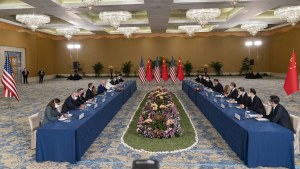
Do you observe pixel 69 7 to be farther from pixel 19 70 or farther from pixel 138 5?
pixel 19 70

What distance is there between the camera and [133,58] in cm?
2941

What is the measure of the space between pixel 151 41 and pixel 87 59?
735 cm

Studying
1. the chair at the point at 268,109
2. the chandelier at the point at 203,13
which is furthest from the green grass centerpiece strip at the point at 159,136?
the chandelier at the point at 203,13

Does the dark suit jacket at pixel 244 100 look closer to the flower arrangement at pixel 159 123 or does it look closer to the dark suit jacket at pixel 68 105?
the flower arrangement at pixel 159 123

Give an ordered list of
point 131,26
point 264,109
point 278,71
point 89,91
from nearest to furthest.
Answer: point 264,109 → point 89,91 → point 131,26 → point 278,71

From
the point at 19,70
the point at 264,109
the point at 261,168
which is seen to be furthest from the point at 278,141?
the point at 19,70

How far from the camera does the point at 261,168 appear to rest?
4797 mm

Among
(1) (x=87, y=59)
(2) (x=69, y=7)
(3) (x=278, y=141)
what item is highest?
(2) (x=69, y=7)

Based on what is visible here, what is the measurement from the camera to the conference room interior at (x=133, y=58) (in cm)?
565

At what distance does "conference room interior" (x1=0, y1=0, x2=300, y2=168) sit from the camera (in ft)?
18.5

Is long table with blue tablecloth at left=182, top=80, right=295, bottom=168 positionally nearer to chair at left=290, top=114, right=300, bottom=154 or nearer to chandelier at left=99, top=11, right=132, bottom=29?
chair at left=290, top=114, right=300, bottom=154

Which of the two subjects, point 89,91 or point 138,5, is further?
point 138,5

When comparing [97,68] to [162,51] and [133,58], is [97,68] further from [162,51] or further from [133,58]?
[162,51]

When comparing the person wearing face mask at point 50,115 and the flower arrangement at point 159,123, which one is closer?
the person wearing face mask at point 50,115
